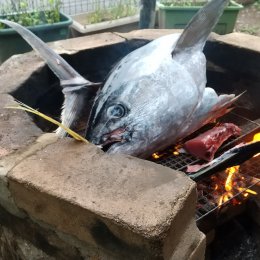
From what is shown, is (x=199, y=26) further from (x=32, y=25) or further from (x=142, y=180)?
(x=32, y=25)

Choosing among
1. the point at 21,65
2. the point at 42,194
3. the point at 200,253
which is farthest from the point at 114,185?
the point at 21,65

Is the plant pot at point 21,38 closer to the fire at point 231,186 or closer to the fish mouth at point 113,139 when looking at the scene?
the fish mouth at point 113,139

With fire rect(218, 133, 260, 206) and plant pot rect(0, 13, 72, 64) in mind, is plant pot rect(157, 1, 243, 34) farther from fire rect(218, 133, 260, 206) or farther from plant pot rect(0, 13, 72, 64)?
fire rect(218, 133, 260, 206)

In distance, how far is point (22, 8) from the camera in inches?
221

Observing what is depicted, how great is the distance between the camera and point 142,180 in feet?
5.76

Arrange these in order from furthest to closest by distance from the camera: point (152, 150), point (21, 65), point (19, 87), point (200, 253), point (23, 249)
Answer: point (21, 65) < point (19, 87) < point (152, 150) < point (23, 249) < point (200, 253)

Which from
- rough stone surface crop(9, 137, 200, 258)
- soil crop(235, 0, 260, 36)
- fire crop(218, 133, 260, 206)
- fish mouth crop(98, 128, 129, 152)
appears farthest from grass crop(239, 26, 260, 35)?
rough stone surface crop(9, 137, 200, 258)

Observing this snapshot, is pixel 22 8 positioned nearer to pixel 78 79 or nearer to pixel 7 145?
pixel 78 79

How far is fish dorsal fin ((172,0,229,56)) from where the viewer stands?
9.14 feet

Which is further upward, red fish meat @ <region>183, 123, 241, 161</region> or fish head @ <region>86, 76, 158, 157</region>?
fish head @ <region>86, 76, 158, 157</region>

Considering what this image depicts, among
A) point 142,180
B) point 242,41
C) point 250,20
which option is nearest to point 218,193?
point 142,180

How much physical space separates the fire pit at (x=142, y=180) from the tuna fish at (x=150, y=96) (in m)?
0.25

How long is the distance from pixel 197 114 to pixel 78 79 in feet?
2.71

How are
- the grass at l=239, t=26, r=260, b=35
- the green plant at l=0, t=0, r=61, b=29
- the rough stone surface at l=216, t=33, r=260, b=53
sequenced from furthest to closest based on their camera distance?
the grass at l=239, t=26, r=260, b=35 → the green plant at l=0, t=0, r=61, b=29 → the rough stone surface at l=216, t=33, r=260, b=53
